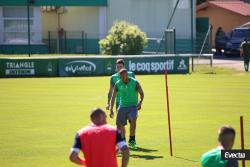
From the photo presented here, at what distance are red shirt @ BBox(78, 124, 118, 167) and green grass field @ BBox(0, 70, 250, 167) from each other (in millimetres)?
6051

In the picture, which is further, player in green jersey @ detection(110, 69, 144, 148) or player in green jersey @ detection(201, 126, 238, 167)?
player in green jersey @ detection(110, 69, 144, 148)

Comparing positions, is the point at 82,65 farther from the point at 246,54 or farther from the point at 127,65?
the point at 246,54

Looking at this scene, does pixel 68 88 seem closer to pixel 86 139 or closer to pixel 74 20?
pixel 86 139

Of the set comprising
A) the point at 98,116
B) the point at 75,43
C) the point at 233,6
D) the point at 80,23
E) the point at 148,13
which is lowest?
the point at 98,116

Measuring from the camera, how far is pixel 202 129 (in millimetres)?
20250

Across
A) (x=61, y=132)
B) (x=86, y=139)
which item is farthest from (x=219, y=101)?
(x=86, y=139)

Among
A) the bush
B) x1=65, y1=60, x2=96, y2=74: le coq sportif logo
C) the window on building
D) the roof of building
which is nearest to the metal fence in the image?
the window on building

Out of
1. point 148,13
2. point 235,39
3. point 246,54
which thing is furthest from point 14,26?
point 246,54

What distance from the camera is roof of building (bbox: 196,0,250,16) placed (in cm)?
7123

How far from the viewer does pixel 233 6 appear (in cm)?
7325

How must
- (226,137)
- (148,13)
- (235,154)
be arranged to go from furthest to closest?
(148,13), (226,137), (235,154)

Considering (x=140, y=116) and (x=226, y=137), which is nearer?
(x=226, y=137)

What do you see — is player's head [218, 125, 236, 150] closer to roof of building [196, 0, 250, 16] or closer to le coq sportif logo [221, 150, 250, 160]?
le coq sportif logo [221, 150, 250, 160]

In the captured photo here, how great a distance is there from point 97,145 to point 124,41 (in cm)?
4067
